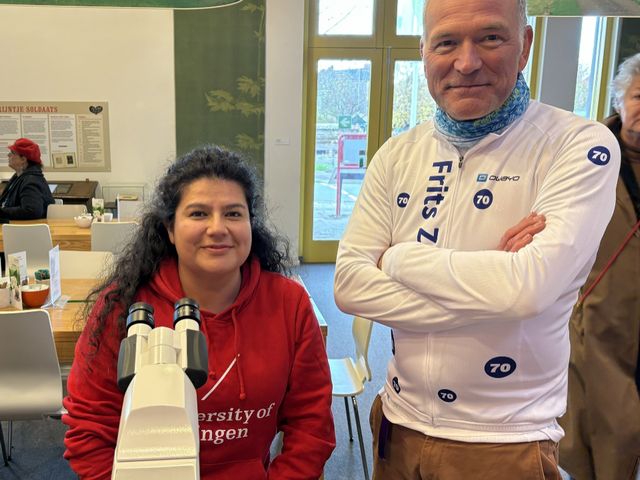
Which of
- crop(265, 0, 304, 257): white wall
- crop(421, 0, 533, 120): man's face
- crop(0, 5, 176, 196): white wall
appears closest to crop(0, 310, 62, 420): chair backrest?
crop(421, 0, 533, 120): man's face

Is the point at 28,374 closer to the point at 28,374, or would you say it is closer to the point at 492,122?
the point at 28,374

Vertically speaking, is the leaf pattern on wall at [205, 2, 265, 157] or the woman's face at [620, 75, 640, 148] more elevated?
the leaf pattern on wall at [205, 2, 265, 157]

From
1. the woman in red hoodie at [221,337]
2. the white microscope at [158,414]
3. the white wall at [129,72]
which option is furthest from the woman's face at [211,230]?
the white wall at [129,72]

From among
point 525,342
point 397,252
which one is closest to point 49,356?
point 397,252

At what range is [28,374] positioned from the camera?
7.13 ft

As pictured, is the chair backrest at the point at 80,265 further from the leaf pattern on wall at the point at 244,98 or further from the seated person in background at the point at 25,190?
the leaf pattern on wall at the point at 244,98

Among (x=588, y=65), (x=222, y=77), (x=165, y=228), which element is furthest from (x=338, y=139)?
(x=165, y=228)

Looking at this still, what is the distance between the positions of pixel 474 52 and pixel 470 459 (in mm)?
808

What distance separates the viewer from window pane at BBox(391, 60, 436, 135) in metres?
5.98

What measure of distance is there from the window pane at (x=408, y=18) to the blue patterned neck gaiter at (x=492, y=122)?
5048mm

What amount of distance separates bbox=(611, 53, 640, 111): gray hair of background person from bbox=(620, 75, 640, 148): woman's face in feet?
0.06

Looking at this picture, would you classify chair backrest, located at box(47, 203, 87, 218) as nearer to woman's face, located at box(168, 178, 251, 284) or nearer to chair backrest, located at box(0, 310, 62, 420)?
chair backrest, located at box(0, 310, 62, 420)

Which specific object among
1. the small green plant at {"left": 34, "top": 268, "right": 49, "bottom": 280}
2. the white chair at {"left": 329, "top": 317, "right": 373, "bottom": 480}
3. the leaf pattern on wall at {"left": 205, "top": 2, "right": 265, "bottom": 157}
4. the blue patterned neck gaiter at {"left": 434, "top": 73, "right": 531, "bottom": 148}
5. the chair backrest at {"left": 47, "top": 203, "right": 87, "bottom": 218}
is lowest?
the white chair at {"left": 329, "top": 317, "right": 373, "bottom": 480}

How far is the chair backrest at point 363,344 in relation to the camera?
7.79ft
